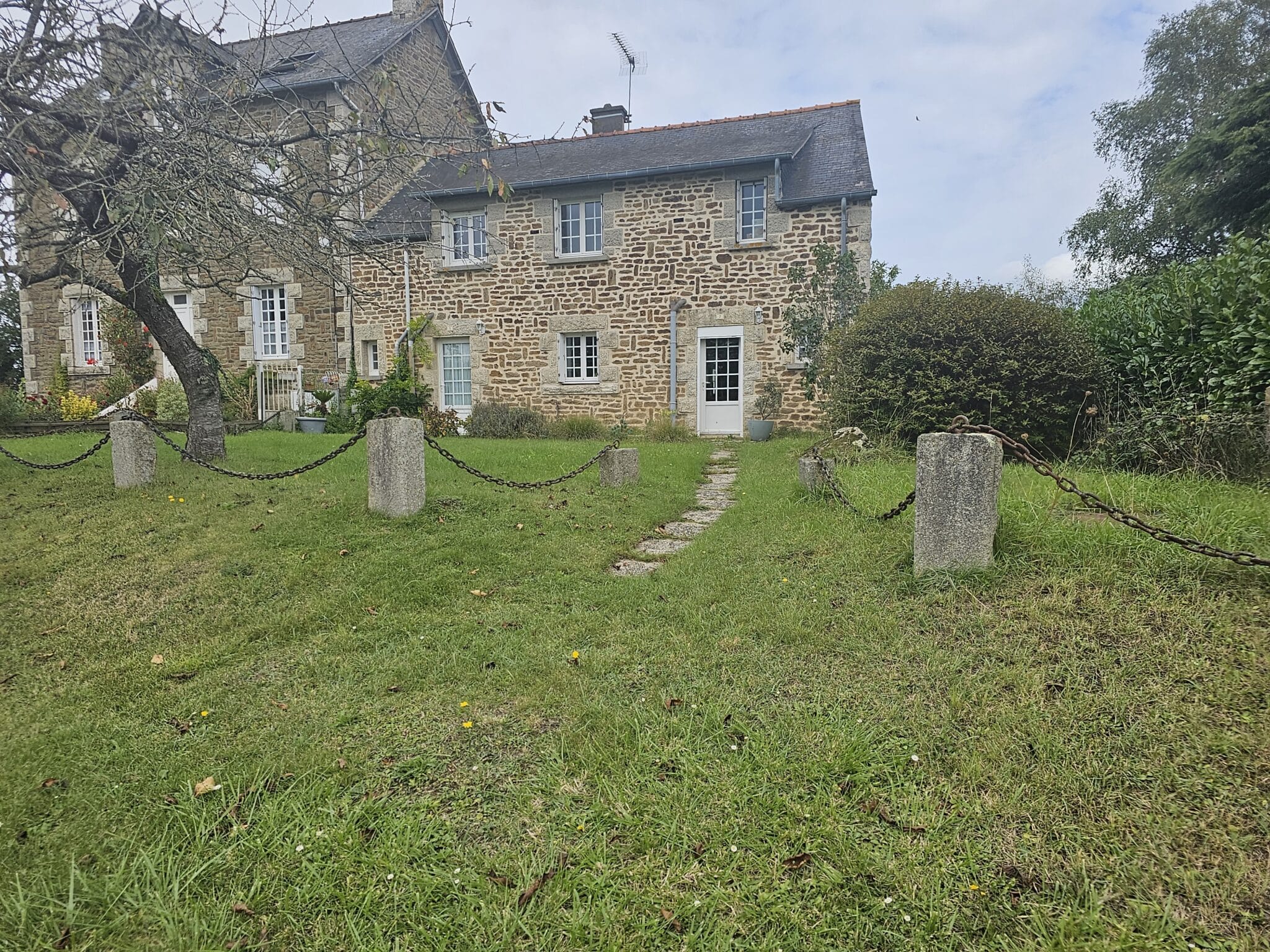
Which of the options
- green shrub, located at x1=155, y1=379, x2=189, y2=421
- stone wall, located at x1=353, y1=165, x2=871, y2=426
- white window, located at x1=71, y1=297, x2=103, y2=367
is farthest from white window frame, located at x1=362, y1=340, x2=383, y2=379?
white window, located at x1=71, y1=297, x2=103, y2=367

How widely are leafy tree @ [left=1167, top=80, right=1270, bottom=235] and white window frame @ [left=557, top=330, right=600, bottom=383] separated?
12.5 m

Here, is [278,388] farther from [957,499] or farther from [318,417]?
[957,499]

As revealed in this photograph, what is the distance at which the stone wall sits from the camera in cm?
1326

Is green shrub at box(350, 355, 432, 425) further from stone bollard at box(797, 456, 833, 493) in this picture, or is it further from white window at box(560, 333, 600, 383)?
stone bollard at box(797, 456, 833, 493)

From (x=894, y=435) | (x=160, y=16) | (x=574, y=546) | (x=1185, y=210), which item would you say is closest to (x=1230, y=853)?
(x=574, y=546)

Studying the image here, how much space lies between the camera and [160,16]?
4.59m

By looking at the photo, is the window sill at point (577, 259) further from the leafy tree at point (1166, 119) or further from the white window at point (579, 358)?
the leafy tree at point (1166, 119)

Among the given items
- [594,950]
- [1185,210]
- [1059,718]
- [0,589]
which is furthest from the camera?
[1185,210]

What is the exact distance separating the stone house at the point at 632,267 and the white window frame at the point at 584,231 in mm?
33

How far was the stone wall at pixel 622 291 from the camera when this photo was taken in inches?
522

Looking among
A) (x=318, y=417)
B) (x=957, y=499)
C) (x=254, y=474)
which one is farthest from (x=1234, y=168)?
(x=318, y=417)

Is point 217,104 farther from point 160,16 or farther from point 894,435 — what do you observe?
point 894,435

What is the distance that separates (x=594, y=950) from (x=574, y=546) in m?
3.34

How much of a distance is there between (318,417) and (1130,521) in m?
14.2
